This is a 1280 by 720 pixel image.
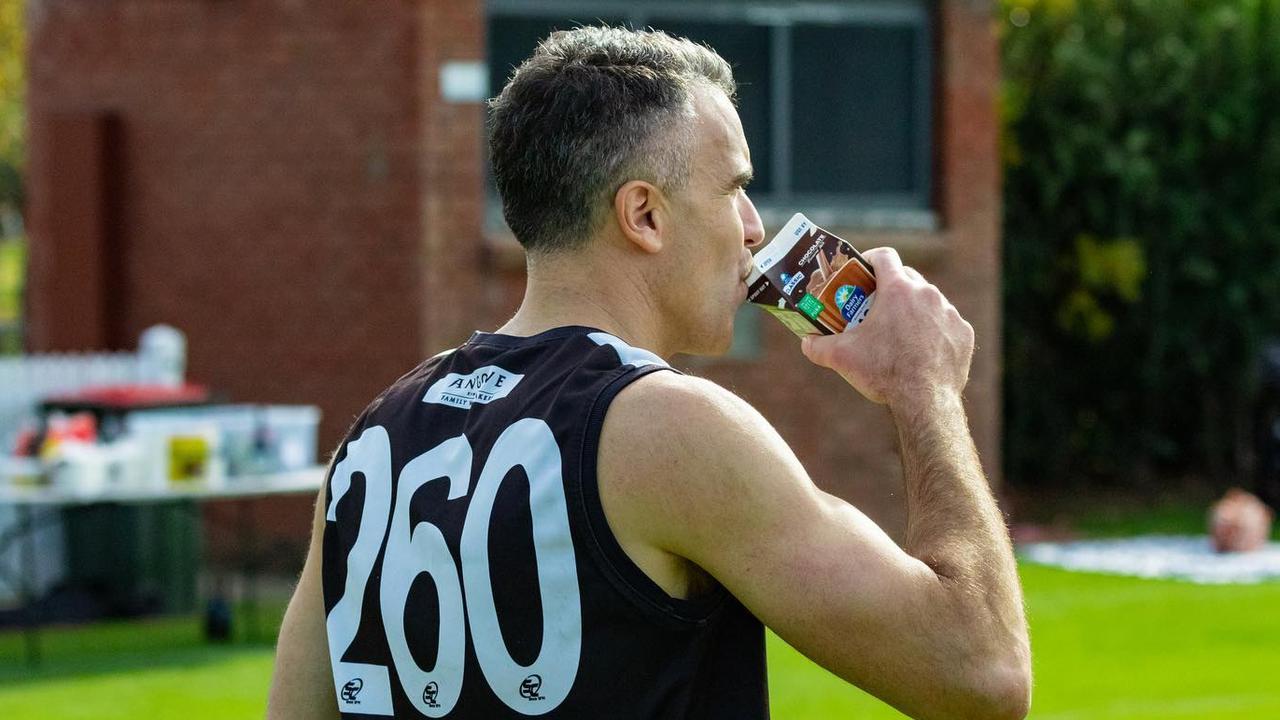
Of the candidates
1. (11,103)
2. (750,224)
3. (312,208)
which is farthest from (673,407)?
(11,103)

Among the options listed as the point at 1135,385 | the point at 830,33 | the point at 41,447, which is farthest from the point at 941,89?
the point at 41,447

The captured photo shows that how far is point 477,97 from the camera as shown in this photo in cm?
1223

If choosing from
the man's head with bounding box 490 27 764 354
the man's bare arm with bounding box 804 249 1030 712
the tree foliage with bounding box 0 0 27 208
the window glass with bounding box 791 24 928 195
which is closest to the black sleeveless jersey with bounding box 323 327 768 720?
the man's head with bounding box 490 27 764 354

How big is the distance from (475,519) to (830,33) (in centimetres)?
1152

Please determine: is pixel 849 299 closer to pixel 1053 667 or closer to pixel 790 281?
pixel 790 281

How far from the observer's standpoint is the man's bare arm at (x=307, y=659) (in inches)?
90.1

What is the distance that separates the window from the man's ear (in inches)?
418

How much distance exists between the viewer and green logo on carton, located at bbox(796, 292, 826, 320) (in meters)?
2.35

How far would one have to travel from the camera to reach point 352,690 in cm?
219

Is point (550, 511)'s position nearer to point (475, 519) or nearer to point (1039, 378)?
point (475, 519)

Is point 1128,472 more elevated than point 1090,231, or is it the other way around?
point 1090,231

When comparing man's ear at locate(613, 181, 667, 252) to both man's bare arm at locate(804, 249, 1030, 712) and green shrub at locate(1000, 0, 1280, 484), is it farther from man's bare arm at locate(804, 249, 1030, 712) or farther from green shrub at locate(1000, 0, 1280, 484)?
green shrub at locate(1000, 0, 1280, 484)

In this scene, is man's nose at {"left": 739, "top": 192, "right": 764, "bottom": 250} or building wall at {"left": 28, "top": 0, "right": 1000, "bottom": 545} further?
building wall at {"left": 28, "top": 0, "right": 1000, "bottom": 545}

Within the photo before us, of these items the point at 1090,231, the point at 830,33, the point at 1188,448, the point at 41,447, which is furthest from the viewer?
the point at 1188,448
